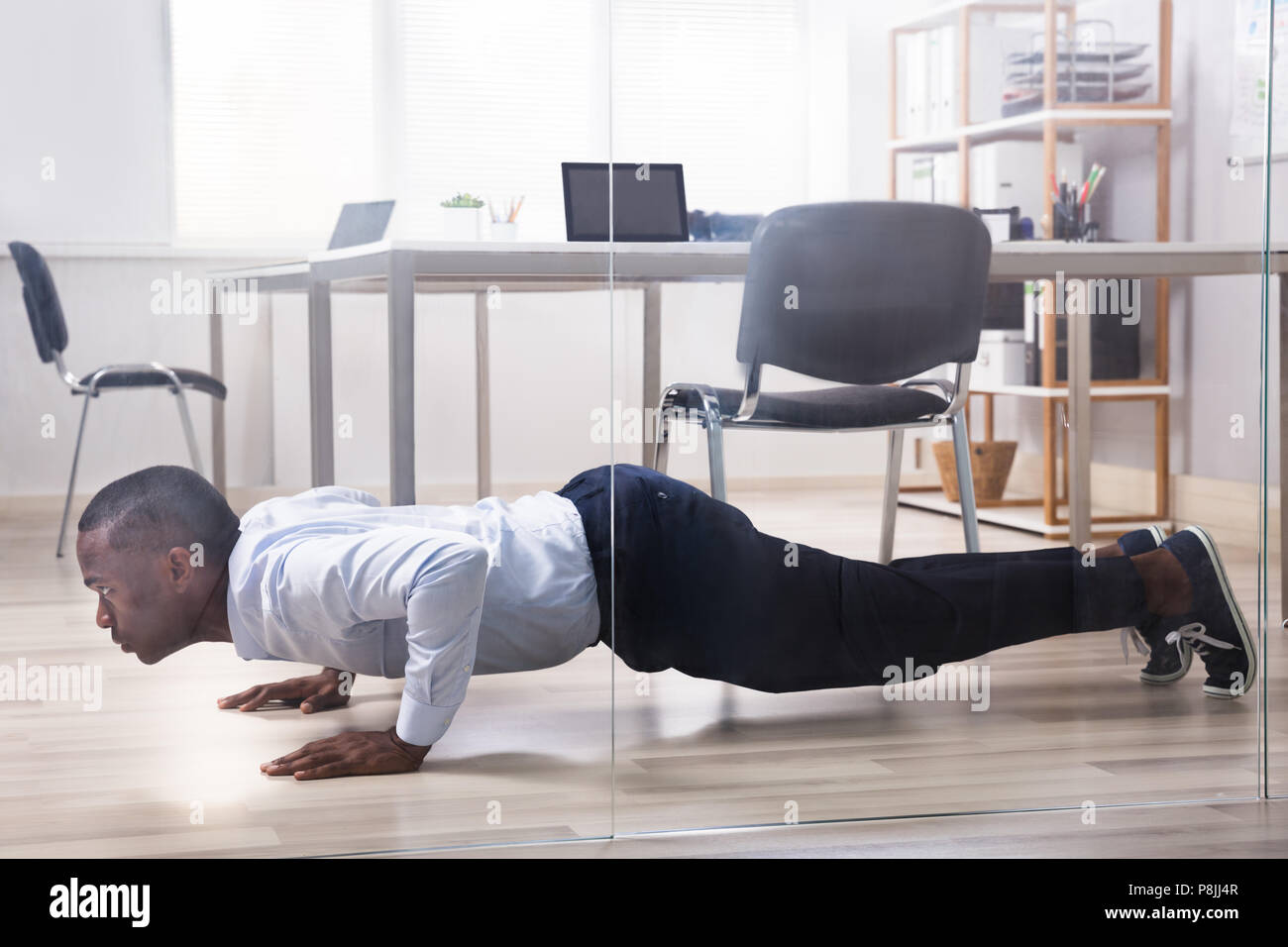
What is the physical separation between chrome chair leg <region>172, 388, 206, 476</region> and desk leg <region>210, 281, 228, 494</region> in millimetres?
15

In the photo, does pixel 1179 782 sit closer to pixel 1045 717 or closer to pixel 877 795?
pixel 1045 717

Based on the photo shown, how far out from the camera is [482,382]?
1784 millimetres

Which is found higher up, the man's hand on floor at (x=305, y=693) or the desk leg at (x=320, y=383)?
the desk leg at (x=320, y=383)

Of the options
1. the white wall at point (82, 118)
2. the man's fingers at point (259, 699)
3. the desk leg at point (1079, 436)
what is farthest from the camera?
the desk leg at point (1079, 436)

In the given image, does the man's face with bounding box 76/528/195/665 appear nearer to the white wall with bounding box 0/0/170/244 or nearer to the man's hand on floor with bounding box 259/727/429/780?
the man's hand on floor with bounding box 259/727/429/780

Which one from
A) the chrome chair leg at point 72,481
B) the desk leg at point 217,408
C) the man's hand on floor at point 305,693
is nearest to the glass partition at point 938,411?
the man's hand on floor at point 305,693

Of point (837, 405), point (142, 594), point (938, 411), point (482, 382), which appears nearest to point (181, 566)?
point (142, 594)

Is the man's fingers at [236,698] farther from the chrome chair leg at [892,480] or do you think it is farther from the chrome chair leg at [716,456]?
the chrome chair leg at [892,480]

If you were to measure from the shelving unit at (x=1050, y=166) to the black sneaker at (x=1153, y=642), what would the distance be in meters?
0.02

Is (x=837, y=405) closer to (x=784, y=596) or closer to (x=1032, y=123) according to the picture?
(x=784, y=596)

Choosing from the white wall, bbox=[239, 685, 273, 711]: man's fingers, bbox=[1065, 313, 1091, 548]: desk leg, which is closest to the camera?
the white wall

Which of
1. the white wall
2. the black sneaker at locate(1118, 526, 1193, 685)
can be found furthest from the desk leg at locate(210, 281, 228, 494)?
the black sneaker at locate(1118, 526, 1193, 685)

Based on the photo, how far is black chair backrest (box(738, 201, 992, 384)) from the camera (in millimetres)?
1811

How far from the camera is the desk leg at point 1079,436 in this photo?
1943 millimetres
